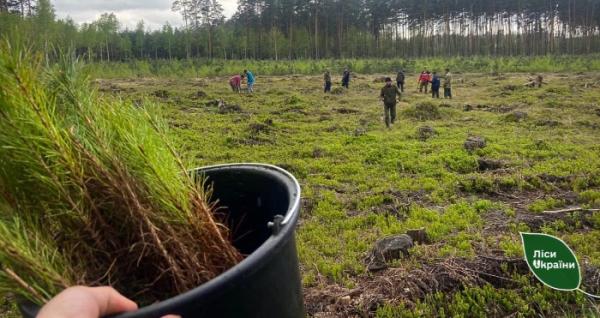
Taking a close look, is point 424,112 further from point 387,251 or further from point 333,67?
point 333,67

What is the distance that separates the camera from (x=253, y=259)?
3.34 feet

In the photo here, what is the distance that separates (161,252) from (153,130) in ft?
1.20

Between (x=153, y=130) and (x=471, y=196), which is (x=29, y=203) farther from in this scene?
(x=471, y=196)

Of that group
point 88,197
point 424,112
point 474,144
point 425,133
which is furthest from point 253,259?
point 424,112

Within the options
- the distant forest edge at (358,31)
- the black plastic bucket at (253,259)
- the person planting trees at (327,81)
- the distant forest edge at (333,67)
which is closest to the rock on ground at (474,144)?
the black plastic bucket at (253,259)

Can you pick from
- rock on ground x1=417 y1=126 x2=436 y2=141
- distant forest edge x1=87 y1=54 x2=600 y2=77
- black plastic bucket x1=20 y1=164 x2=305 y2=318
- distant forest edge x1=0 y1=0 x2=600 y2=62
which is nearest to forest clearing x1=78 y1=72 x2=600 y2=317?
rock on ground x1=417 y1=126 x2=436 y2=141

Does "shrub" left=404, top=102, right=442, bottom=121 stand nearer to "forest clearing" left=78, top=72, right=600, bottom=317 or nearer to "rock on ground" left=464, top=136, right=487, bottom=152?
"forest clearing" left=78, top=72, right=600, bottom=317

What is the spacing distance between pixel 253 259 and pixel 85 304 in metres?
0.36

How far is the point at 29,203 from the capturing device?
1.06 metres

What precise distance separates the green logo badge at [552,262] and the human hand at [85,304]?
1.44 m

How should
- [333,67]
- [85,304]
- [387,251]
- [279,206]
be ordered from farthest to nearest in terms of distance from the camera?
1. [333,67]
2. [387,251]
3. [279,206]
4. [85,304]

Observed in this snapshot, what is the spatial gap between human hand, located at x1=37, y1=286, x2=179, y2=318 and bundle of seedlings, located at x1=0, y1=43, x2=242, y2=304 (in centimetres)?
15

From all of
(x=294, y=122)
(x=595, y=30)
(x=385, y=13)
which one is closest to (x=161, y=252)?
(x=294, y=122)

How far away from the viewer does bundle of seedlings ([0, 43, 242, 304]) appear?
0.98 meters
